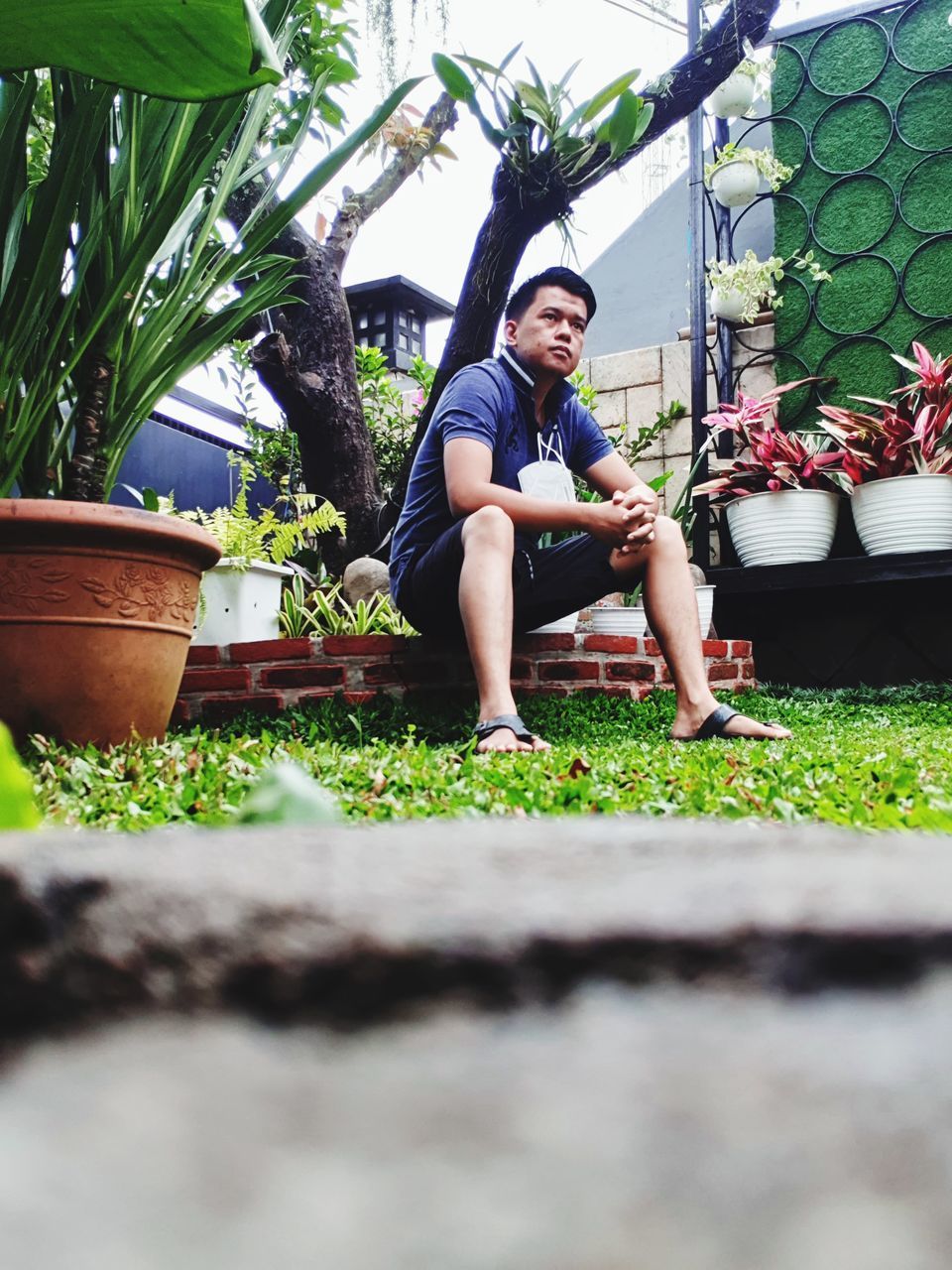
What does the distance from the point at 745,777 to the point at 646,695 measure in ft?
5.34

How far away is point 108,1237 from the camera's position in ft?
0.91

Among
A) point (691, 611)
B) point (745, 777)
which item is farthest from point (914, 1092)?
point (691, 611)

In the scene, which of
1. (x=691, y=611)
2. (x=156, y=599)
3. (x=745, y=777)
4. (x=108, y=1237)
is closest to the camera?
(x=108, y=1237)

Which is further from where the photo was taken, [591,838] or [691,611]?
[691,611]

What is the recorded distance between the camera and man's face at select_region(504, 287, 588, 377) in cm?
265

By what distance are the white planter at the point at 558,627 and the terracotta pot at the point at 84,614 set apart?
119 cm

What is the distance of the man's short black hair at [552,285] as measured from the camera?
2656 millimetres

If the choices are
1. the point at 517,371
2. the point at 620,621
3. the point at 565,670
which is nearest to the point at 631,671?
the point at 565,670

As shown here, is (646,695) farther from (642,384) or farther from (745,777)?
(642,384)

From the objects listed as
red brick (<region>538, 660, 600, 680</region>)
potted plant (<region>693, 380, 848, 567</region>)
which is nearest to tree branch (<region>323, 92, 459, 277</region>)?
potted plant (<region>693, 380, 848, 567</region>)

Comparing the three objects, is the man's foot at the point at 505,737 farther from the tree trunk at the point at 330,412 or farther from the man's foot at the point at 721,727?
the tree trunk at the point at 330,412

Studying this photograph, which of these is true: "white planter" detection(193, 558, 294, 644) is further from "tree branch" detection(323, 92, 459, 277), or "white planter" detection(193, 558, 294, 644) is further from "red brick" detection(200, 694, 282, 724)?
"tree branch" detection(323, 92, 459, 277)

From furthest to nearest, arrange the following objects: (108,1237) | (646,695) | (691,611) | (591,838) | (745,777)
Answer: (646,695) < (691,611) < (745,777) < (591,838) < (108,1237)

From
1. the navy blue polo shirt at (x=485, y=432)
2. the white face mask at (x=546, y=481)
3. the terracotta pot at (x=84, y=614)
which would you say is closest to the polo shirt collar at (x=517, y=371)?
the navy blue polo shirt at (x=485, y=432)
